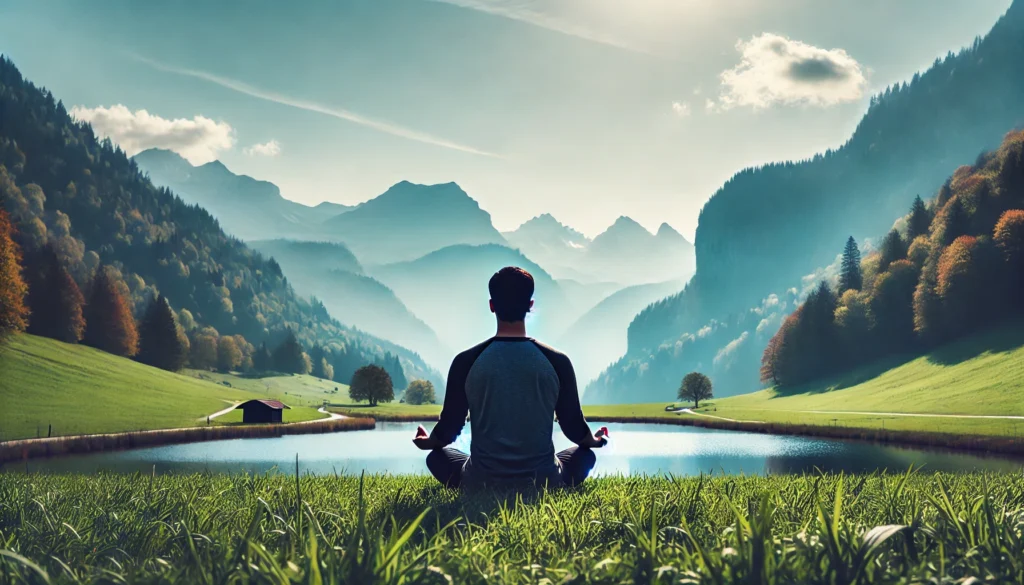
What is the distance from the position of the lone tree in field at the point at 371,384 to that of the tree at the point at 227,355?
144 ft

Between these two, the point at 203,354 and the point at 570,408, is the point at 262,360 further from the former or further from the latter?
the point at 570,408

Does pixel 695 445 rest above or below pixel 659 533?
below

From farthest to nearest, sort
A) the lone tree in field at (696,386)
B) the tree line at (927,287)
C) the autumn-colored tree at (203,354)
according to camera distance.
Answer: the autumn-colored tree at (203,354)
the lone tree in field at (696,386)
the tree line at (927,287)

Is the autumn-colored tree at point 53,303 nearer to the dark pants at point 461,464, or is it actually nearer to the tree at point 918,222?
the dark pants at point 461,464

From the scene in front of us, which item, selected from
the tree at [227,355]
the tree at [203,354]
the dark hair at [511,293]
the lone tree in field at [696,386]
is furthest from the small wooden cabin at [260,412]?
the tree at [227,355]

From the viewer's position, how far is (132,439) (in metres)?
44.5

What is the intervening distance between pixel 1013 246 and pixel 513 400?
316 feet

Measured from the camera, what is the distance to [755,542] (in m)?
2.73

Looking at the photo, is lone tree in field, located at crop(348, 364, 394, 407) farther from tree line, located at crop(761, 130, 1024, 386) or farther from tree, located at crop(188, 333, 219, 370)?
tree line, located at crop(761, 130, 1024, 386)

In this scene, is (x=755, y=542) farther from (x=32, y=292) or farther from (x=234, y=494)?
(x=32, y=292)

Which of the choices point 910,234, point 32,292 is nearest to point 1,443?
point 32,292

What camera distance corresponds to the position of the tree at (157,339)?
106 m

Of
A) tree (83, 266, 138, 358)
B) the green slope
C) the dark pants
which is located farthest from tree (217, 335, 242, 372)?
the dark pants

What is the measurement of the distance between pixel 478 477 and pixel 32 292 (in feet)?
325
